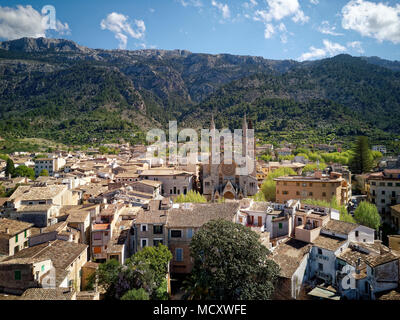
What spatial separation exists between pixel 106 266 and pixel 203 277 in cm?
802

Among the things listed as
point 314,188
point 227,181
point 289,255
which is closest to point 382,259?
point 289,255

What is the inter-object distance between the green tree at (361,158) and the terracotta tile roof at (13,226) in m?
70.4

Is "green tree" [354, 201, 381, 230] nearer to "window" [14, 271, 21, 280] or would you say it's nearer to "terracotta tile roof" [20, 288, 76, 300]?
"terracotta tile roof" [20, 288, 76, 300]

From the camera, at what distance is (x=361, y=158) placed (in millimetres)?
70500

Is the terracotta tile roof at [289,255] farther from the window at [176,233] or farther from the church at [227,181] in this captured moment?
the church at [227,181]

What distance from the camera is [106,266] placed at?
22281mm

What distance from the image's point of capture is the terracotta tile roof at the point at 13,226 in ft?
84.9

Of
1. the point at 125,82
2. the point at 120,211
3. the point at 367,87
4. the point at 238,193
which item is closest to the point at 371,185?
the point at 238,193

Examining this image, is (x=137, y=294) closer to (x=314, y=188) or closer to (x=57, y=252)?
(x=57, y=252)

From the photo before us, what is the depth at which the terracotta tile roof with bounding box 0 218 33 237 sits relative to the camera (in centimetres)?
2587

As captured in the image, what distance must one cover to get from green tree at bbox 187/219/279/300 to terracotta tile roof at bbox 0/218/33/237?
17134mm
